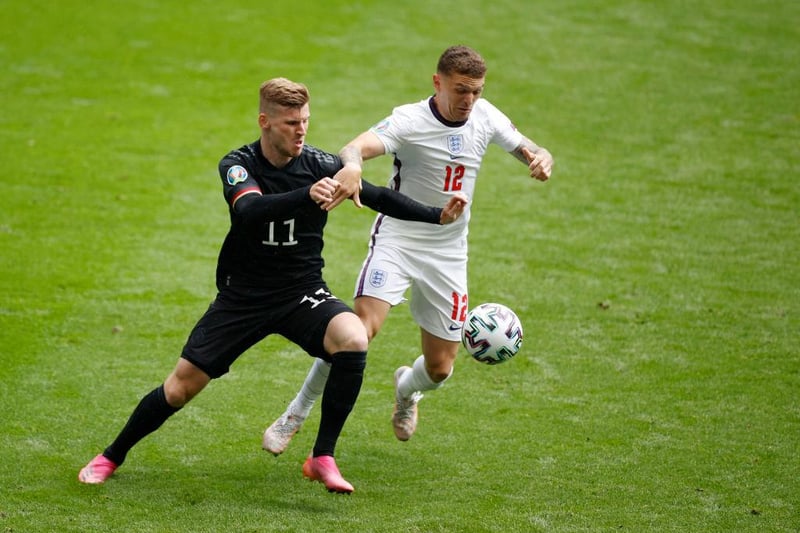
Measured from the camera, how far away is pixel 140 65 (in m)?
16.5

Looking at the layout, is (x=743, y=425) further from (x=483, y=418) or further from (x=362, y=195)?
(x=362, y=195)

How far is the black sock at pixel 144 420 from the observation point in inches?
243

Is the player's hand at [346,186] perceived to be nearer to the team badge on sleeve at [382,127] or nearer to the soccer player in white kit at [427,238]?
the soccer player in white kit at [427,238]

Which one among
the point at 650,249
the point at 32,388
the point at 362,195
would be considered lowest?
the point at 32,388

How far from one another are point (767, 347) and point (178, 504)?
536 centimetres

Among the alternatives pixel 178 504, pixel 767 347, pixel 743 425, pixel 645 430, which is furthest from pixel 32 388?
pixel 767 347

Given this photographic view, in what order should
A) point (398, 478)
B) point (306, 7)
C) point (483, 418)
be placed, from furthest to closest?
point (306, 7) → point (483, 418) → point (398, 478)

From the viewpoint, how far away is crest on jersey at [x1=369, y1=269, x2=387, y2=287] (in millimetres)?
6848

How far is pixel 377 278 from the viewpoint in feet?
22.5

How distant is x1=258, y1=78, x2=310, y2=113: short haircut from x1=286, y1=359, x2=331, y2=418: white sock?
171 cm

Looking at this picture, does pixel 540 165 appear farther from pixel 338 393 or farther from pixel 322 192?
pixel 338 393

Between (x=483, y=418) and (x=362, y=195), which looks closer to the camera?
(x=362, y=195)

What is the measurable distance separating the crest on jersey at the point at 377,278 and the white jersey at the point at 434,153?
28 cm

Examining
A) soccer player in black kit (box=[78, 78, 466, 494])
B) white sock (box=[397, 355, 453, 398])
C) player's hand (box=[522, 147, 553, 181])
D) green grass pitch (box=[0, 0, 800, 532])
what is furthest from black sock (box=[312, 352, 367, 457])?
player's hand (box=[522, 147, 553, 181])
